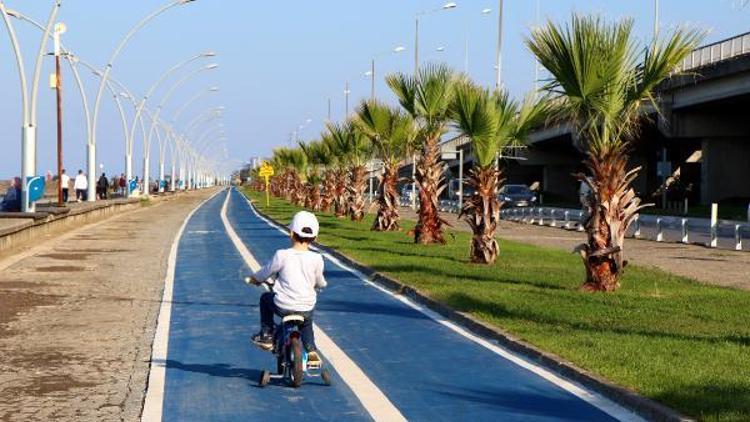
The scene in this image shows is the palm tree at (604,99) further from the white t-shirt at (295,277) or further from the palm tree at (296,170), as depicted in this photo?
the palm tree at (296,170)

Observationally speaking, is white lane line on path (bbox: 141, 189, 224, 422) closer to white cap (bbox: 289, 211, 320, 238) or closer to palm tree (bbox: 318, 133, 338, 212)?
white cap (bbox: 289, 211, 320, 238)

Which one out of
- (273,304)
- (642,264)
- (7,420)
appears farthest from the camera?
(642,264)

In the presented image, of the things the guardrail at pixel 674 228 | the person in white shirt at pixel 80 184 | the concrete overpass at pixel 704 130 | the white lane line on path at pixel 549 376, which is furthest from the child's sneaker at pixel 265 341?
the person in white shirt at pixel 80 184

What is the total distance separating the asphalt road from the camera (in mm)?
8961

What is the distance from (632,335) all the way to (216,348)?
4.20 metres

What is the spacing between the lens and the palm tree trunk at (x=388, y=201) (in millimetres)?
38594

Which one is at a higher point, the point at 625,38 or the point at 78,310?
the point at 625,38

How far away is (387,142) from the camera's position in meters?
37.8

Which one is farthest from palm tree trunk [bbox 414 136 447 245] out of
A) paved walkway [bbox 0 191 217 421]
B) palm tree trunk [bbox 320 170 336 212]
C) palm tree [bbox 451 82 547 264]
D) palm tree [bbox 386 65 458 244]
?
palm tree trunk [bbox 320 170 336 212]

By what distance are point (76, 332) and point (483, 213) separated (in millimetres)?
12157

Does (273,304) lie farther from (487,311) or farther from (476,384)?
(487,311)

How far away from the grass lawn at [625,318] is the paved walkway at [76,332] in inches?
153

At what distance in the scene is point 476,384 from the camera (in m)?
10.1

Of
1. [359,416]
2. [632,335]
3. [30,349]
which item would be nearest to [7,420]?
[359,416]
